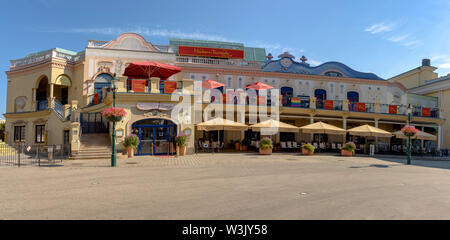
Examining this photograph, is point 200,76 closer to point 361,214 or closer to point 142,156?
point 142,156

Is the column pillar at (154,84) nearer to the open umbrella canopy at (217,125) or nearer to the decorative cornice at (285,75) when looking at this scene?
the open umbrella canopy at (217,125)

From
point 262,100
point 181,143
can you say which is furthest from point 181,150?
point 262,100

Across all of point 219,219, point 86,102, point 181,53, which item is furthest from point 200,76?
point 219,219

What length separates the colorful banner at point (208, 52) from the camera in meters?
26.2

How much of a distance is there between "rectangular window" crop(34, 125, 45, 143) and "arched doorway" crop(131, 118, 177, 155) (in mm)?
12800

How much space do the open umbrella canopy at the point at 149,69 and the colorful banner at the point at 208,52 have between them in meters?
5.97

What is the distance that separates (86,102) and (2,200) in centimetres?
1798

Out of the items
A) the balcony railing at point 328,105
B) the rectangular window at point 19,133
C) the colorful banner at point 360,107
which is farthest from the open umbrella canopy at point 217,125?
the rectangular window at point 19,133

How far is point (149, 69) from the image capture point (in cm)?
1936

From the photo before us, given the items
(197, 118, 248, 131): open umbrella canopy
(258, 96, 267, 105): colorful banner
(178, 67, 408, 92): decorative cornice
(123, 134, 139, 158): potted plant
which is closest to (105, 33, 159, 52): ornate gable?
(178, 67, 408, 92): decorative cornice

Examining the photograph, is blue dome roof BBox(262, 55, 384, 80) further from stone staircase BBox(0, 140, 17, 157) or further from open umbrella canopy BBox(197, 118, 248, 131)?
stone staircase BBox(0, 140, 17, 157)

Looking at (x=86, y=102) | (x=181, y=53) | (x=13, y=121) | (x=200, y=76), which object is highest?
(x=181, y=53)

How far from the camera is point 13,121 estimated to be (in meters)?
26.0

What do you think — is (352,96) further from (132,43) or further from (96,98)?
(96,98)
